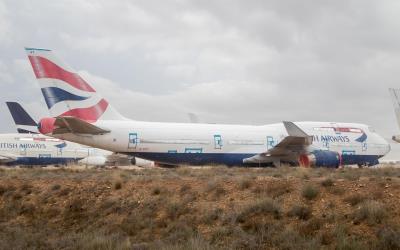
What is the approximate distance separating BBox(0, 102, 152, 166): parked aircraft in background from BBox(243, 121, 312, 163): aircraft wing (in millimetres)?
25035

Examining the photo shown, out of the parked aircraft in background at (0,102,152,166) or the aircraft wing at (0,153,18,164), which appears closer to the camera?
the aircraft wing at (0,153,18,164)

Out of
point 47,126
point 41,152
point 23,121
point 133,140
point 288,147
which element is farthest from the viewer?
point 23,121

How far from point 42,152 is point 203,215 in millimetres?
45871

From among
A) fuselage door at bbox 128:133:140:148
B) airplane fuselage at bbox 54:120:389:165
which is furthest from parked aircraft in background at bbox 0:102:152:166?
fuselage door at bbox 128:133:140:148

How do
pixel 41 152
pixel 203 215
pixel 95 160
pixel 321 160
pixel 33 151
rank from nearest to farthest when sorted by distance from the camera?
pixel 203 215
pixel 321 160
pixel 33 151
pixel 41 152
pixel 95 160

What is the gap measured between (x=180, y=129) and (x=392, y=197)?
723 inches

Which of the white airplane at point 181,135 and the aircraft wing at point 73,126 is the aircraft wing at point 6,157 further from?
the aircraft wing at point 73,126

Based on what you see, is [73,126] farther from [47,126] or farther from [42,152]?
[42,152]

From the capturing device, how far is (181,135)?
90.6 ft

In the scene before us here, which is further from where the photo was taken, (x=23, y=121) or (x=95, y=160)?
(x=23, y=121)

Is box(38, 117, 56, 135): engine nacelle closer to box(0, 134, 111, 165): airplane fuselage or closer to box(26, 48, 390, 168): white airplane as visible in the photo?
box(26, 48, 390, 168): white airplane

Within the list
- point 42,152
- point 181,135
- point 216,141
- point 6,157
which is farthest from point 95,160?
point 181,135

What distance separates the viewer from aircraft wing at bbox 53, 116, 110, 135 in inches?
899

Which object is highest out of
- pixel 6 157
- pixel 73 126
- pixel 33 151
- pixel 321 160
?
pixel 73 126
